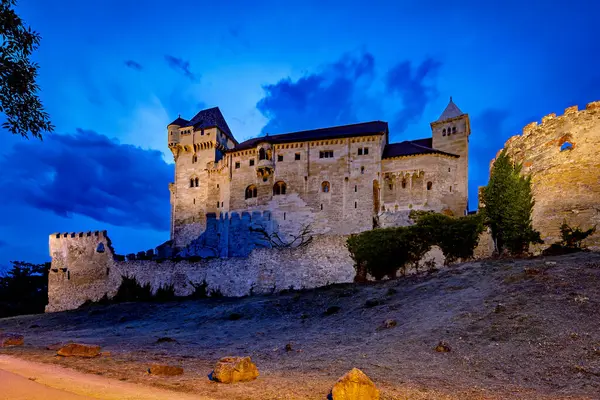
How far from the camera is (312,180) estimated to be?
5144 centimetres

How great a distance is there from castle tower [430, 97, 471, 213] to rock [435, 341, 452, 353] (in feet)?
120

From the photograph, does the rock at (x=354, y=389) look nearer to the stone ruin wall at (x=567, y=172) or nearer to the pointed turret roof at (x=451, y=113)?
the stone ruin wall at (x=567, y=172)

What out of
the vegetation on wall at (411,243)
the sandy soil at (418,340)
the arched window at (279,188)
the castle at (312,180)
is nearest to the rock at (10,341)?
the sandy soil at (418,340)

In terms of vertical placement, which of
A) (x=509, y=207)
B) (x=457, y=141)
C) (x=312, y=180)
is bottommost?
(x=509, y=207)

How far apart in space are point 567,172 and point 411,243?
1108 centimetres

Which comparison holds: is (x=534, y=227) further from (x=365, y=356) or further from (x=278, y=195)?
(x=278, y=195)

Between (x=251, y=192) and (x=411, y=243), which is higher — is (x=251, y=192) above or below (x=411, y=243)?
above

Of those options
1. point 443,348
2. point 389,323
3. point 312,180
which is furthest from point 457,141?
point 443,348

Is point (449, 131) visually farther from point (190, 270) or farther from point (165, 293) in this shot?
point (165, 293)

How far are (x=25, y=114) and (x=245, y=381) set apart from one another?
959 cm

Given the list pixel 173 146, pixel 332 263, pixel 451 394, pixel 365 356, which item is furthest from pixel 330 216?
pixel 451 394

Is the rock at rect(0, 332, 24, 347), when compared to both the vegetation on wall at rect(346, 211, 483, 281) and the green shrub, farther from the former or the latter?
the vegetation on wall at rect(346, 211, 483, 281)

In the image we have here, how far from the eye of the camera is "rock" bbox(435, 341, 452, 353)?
12.7 meters

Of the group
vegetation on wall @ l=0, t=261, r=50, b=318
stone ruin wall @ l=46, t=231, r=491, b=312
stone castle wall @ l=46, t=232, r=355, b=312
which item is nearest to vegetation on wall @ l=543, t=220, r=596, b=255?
stone ruin wall @ l=46, t=231, r=491, b=312
